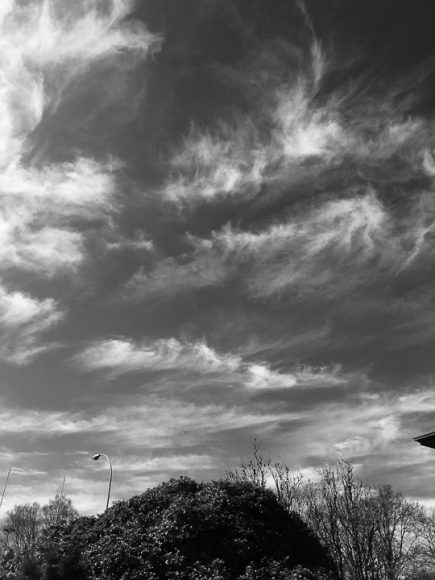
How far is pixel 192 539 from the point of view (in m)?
13.1

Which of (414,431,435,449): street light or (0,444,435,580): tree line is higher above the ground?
(414,431,435,449): street light

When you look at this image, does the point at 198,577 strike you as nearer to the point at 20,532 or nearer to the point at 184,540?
the point at 184,540

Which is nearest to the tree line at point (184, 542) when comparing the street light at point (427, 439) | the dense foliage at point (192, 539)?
the dense foliage at point (192, 539)

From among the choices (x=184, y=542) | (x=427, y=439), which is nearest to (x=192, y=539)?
(x=184, y=542)

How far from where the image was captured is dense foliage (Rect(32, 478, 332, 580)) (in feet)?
40.5

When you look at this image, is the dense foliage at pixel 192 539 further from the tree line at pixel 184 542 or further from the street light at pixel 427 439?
the street light at pixel 427 439

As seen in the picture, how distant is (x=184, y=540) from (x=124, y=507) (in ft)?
11.6

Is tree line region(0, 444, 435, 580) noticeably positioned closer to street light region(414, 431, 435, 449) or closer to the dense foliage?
the dense foliage

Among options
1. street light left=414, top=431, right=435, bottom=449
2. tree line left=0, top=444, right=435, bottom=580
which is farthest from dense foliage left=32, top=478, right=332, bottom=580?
street light left=414, top=431, right=435, bottom=449

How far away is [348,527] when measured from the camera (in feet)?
131

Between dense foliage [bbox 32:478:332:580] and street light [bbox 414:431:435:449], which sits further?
street light [bbox 414:431:435:449]

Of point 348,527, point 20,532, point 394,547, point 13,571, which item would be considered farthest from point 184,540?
point 20,532

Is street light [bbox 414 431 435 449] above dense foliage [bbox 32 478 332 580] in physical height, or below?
above

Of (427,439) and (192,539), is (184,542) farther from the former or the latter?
(427,439)
